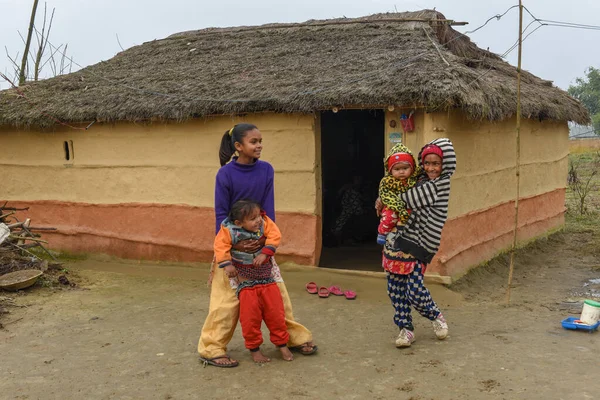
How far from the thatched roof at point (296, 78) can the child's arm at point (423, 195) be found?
1.75 meters

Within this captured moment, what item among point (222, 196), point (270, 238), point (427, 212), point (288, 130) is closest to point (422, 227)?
point (427, 212)

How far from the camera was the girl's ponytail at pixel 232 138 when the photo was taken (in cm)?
400

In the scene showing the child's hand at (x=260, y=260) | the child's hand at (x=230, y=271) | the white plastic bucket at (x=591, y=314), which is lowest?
the white plastic bucket at (x=591, y=314)

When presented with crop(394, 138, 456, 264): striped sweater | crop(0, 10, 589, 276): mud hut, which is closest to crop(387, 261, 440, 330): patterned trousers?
crop(394, 138, 456, 264): striped sweater

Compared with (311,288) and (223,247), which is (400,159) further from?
(311,288)

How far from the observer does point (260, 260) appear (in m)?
3.98

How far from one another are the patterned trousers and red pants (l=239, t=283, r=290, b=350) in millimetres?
847

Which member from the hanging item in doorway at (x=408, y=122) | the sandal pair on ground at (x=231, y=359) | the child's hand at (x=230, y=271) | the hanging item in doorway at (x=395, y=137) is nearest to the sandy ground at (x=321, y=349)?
the sandal pair on ground at (x=231, y=359)

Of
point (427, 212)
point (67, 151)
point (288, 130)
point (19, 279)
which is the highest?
point (288, 130)

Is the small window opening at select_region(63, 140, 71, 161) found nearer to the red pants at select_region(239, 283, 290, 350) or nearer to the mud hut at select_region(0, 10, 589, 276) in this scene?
the mud hut at select_region(0, 10, 589, 276)

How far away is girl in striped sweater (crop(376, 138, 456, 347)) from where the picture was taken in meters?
4.17

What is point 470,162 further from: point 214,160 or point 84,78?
point 84,78

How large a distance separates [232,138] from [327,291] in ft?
8.58

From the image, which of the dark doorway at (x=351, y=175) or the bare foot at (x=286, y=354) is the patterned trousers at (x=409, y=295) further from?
the dark doorway at (x=351, y=175)
